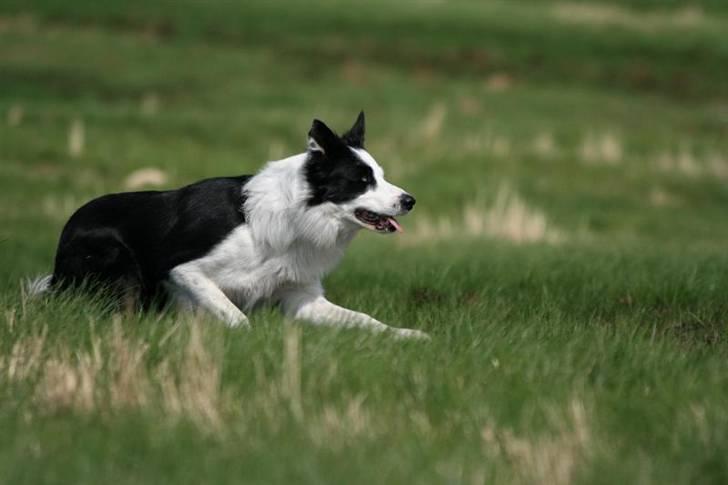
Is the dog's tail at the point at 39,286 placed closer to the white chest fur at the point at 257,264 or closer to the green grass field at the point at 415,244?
→ the green grass field at the point at 415,244

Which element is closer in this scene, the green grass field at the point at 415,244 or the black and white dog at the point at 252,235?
the green grass field at the point at 415,244

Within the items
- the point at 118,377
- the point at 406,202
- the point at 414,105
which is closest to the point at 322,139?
the point at 406,202

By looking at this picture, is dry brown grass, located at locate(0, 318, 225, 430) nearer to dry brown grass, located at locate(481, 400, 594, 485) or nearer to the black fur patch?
dry brown grass, located at locate(481, 400, 594, 485)

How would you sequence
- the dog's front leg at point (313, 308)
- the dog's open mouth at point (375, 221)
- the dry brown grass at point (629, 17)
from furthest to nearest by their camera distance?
1. the dry brown grass at point (629, 17)
2. the dog's front leg at point (313, 308)
3. the dog's open mouth at point (375, 221)

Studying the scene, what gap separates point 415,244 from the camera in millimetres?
19641

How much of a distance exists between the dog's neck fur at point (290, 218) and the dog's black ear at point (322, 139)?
127mm

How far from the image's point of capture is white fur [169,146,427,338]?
8148 mm

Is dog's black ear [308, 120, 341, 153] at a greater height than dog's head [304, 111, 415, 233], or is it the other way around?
dog's black ear [308, 120, 341, 153]

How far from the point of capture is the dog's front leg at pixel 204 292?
8031 millimetres

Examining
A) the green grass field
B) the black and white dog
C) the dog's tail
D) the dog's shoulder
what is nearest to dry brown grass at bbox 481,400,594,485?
the green grass field

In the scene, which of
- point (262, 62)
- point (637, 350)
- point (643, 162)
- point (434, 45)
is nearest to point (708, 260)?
point (637, 350)

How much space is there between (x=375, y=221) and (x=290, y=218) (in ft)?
1.92

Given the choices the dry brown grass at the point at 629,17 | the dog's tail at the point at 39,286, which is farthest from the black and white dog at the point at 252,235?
the dry brown grass at the point at 629,17

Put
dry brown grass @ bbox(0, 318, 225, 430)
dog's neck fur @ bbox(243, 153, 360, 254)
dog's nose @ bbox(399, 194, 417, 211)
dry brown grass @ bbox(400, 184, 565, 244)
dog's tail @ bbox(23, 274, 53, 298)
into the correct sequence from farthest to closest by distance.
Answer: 1. dry brown grass @ bbox(400, 184, 565, 244)
2. dog's tail @ bbox(23, 274, 53, 298)
3. dog's neck fur @ bbox(243, 153, 360, 254)
4. dog's nose @ bbox(399, 194, 417, 211)
5. dry brown grass @ bbox(0, 318, 225, 430)
